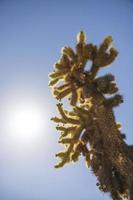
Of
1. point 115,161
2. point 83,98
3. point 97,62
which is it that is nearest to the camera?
point 115,161

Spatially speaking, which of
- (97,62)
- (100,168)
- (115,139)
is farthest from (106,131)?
(97,62)

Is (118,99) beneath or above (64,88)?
beneath

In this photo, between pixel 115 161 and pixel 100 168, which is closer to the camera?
pixel 115 161

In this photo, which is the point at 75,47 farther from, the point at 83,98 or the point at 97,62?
the point at 83,98

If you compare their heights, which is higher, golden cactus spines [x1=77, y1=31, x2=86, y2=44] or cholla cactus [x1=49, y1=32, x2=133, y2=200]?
golden cactus spines [x1=77, y1=31, x2=86, y2=44]

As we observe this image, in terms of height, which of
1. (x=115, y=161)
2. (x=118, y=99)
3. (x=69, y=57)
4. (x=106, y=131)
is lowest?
(x=115, y=161)

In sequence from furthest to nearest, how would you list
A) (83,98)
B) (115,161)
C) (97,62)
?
1. (83,98)
2. (97,62)
3. (115,161)

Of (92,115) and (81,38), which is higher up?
(81,38)

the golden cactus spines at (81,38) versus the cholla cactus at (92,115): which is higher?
the golden cactus spines at (81,38)
